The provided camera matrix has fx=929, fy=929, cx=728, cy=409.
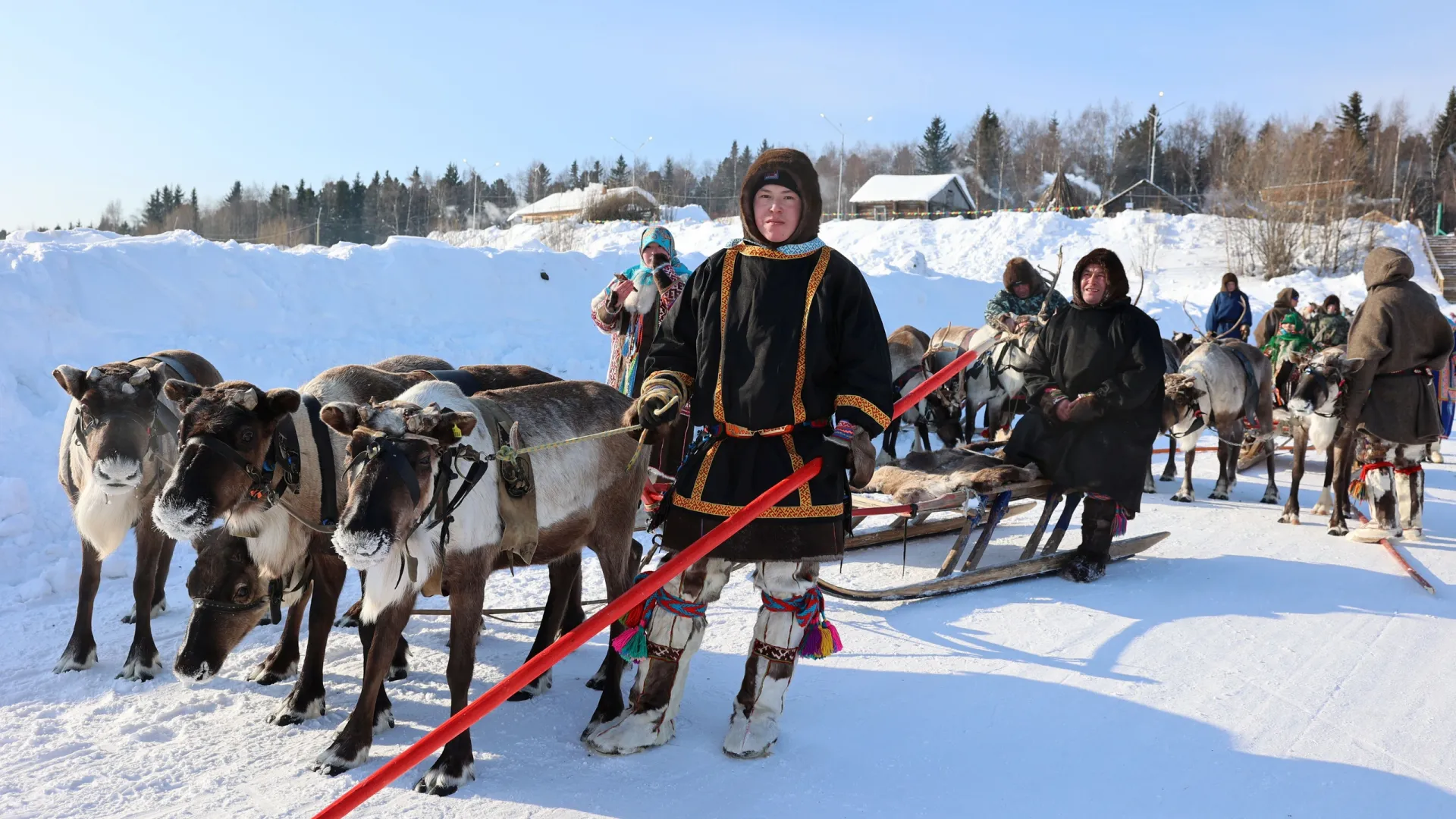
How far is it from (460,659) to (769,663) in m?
1.16

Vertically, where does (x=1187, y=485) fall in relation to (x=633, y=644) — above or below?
below

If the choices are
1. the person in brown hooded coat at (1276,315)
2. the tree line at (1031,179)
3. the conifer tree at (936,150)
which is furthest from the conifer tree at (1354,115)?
the person in brown hooded coat at (1276,315)

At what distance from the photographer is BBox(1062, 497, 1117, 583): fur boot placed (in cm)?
585

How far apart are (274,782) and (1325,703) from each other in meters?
4.30

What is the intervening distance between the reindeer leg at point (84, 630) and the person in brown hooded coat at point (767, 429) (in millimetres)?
2540

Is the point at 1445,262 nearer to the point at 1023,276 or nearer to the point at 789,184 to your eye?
the point at 1023,276

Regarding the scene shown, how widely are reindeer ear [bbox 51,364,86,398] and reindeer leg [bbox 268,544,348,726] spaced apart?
1.43m

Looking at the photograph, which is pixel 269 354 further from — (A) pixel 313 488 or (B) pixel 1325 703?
(B) pixel 1325 703

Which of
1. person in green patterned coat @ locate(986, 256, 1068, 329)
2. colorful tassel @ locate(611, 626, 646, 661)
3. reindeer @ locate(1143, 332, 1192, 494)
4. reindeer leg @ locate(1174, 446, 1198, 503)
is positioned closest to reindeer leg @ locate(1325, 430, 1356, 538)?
reindeer leg @ locate(1174, 446, 1198, 503)

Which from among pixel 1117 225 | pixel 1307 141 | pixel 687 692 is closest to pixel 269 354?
pixel 687 692

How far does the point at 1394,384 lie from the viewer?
718 centimetres

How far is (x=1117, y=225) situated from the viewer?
39.3 metres

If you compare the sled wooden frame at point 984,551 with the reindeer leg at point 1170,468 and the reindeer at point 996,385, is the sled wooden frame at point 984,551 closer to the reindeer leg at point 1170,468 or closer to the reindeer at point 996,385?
the reindeer at point 996,385

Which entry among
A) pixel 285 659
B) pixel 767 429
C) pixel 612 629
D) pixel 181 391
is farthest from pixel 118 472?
pixel 767 429
